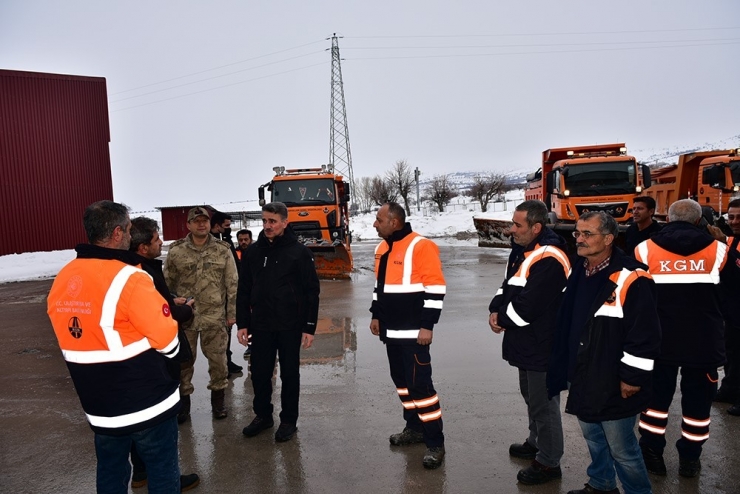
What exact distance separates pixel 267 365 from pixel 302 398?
895mm

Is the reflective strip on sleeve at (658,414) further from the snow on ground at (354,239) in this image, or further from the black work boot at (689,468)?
the snow on ground at (354,239)

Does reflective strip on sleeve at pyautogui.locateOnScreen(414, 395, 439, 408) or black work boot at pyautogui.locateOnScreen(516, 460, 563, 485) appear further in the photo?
reflective strip on sleeve at pyautogui.locateOnScreen(414, 395, 439, 408)

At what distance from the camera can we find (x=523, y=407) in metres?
4.84

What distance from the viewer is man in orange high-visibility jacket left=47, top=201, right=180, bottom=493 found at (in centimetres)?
255

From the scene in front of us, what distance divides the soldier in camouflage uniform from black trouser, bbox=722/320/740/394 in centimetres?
466

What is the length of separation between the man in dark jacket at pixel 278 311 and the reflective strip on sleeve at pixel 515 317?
1.71m

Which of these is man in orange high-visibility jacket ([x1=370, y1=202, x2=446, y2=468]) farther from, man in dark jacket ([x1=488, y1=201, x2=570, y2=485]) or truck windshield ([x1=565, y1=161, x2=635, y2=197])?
truck windshield ([x1=565, y1=161, x2=635, y2=197])

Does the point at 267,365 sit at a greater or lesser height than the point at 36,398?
greater

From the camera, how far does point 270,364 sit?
458 cm

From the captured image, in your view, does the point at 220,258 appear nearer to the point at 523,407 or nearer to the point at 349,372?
the point at 349,372

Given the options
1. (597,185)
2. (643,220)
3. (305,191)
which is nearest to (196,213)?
(643,220)

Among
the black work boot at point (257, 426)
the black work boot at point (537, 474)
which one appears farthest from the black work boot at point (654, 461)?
the black work boot at point (257, 426)

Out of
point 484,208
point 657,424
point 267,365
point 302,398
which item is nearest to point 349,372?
point 302,398

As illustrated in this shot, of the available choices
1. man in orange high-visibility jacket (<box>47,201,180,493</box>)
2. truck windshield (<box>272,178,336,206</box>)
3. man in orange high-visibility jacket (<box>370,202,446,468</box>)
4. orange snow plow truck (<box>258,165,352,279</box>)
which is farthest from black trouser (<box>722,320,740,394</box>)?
truck windshield (<box>272,178,336,206</box>)
